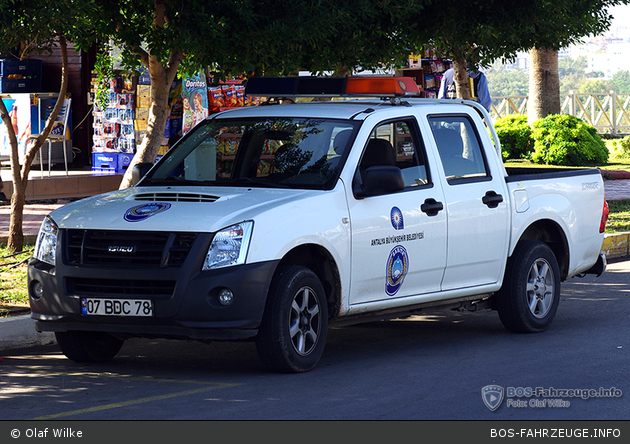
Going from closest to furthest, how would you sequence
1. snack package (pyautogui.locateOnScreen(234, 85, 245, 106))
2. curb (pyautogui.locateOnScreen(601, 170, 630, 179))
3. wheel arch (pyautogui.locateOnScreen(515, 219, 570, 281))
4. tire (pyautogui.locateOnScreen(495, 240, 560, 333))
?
tire (pyautogui.locateOnScreen(495, 240, 560, 333))
wheel arch (pyautogui.locateOnScreen(515, 219, 570, 281))
snack package (pyautogui.locateOnScreen(234, 85, 245, 106))
curb (pyautogui.locateOnScreen(601, 170, 630, 179))

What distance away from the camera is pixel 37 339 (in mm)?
7953

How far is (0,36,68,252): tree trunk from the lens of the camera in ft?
33.8

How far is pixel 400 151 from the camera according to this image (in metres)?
7.57

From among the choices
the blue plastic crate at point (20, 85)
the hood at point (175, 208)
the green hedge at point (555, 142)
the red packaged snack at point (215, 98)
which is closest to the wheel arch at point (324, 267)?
the hood at point (175, 208)

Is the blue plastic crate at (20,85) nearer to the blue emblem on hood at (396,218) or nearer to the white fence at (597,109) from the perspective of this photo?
the blue emblem on hood at (396,218)

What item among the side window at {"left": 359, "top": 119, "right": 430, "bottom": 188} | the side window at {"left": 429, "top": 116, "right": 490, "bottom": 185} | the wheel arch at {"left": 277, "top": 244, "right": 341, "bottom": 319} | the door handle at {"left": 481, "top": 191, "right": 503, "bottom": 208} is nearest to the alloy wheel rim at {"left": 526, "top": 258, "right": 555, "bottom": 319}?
the door handle at {"left": 481, "top": 191, "right": 503, "bottom": 208}

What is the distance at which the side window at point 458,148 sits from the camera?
7.77 meters

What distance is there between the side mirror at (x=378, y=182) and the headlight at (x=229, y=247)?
1.04 meters

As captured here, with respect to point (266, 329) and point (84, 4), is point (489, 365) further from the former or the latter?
point (84, 4)

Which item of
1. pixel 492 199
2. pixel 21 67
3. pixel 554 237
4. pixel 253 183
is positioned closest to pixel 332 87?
pixel 253 183

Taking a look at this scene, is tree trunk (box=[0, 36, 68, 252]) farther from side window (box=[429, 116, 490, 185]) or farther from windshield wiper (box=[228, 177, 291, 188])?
side window (box=[429, 116, 490, 185])

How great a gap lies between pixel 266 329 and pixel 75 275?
1252 millimetres

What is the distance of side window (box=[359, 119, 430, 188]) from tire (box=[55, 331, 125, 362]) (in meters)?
2.21

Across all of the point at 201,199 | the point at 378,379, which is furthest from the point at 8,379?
the point at 378,379
